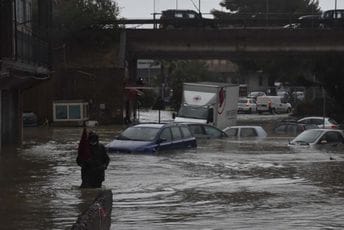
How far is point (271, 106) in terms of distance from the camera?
3268 inches

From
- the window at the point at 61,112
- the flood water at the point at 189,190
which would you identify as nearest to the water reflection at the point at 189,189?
the flood water at the point at 189,190

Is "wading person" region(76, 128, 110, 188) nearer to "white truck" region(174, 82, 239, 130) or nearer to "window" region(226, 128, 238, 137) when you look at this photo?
"window" region(226, 128, 238, 137)

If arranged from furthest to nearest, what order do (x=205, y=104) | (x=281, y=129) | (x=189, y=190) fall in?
1. (x=205, y=104)
2. (x=281, y=129)
3. (x=189, y=190)

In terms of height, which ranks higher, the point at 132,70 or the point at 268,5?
the point at 268,5

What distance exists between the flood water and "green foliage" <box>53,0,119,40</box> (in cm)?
3098

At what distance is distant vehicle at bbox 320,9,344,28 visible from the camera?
6347 centimetres

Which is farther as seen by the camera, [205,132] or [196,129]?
[196,129]

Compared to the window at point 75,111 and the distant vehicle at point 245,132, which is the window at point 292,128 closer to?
the distant vehicle at point 245,132

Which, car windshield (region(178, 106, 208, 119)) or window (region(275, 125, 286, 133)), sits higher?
car windshield (region(178, 106, 208, 119))

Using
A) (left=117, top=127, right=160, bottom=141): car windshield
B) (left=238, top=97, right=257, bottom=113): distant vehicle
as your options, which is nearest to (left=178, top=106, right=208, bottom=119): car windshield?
(left=117, top=127, right=160, bottom=141): car windshield

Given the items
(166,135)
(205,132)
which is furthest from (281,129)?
(166,135)

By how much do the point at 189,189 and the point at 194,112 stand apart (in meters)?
26.9

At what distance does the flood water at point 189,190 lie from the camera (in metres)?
13.0

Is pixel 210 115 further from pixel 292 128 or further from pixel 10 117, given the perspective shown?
pixel 10 117
